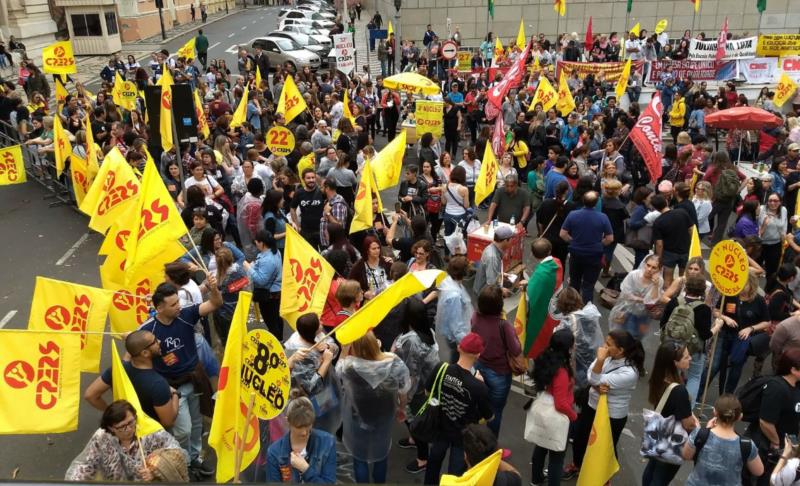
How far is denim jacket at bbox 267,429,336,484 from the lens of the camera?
4.37 m

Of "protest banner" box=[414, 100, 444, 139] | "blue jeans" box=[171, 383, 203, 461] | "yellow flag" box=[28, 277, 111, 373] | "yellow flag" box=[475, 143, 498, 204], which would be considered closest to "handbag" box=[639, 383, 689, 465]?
"blue jeans" box=[171, 383, 203, 461]

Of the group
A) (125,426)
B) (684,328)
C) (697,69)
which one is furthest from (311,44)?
(125,426)

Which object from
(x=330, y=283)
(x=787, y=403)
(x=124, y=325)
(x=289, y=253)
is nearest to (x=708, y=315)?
(x=787, y=403)

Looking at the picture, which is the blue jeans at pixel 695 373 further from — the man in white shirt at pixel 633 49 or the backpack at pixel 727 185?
the man in white shirt at pixel 633 49

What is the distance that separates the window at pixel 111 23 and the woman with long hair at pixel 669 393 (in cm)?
3741

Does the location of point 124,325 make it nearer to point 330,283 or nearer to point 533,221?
point 330,283

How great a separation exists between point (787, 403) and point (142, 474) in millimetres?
4511

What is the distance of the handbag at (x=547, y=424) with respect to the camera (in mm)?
5289

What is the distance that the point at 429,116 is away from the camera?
13.6 metres

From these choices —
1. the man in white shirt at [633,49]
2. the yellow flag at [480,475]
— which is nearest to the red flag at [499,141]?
the yellow flag at [480,475]

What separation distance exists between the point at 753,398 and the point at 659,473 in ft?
2.97

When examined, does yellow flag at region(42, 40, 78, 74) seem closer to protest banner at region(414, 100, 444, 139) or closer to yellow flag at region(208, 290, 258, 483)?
protest banner at region(414, 100, 444, 139)

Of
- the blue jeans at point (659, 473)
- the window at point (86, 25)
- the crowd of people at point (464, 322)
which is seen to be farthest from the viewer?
the window at point (86, 25)

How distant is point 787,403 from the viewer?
496cm
